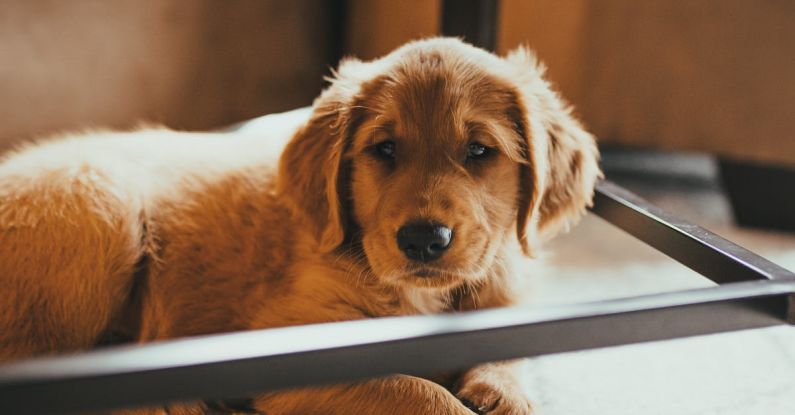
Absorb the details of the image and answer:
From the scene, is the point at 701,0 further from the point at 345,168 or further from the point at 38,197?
the point at 38,197

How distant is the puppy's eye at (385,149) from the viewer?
6.05 feet

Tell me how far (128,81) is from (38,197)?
1273mm

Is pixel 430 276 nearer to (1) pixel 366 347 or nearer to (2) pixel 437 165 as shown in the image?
(2) pixel 437 165

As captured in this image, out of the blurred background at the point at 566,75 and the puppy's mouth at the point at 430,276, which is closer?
A: the puppy's mouth at the point at 430,276

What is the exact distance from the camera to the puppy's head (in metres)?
1.68

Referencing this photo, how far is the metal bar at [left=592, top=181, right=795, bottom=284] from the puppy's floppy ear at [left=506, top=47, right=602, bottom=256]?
0.10m

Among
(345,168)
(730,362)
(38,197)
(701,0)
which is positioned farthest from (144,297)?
(701,0)

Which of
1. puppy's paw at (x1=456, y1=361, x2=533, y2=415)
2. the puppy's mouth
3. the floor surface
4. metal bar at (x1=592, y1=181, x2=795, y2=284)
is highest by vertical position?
metal bar at (x1=592, y1=181, x2=795, y2=284)

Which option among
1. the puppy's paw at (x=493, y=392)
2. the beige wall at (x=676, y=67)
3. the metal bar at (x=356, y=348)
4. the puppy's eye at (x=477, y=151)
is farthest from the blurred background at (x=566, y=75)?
the metal bar at (x=356, y=348)

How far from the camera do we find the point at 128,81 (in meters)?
3.04

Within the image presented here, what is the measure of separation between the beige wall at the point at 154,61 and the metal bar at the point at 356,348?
6.67 feet

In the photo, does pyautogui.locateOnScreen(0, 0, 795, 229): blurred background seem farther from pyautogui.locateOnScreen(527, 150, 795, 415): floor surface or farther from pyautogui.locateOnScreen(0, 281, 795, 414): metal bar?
pyautogui.locateOnScreen(0, 281, 795, 414): metal bar

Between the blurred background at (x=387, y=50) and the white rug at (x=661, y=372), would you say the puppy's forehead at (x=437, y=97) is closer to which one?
the white rug at (x=661, y=372)

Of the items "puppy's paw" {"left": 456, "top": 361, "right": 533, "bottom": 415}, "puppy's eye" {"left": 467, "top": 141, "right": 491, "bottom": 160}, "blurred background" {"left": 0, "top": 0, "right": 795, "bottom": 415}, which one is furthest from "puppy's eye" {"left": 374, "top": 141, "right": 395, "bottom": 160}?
"blurred background" {"left": 0, "top": 0, "right": 795, "bottom": 415}
